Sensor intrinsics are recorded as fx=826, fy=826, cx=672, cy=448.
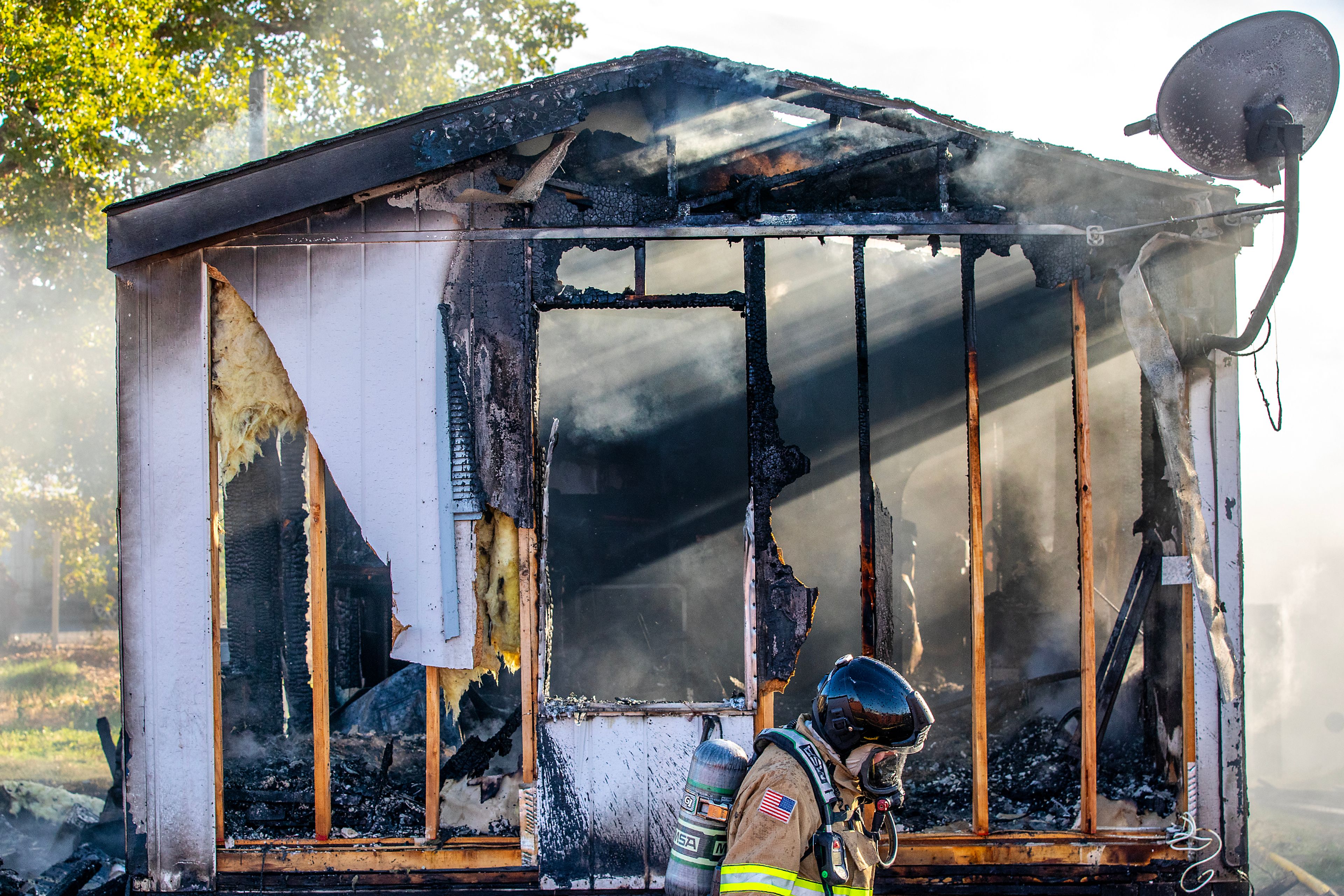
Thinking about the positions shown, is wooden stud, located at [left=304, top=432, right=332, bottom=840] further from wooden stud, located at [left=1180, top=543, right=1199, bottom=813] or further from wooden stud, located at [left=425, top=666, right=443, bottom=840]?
wooden stud, located at [left=1180, top=543, right=1199, bottom=813]

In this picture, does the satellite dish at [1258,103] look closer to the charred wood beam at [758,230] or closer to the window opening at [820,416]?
the charred wood beam at [758,230]

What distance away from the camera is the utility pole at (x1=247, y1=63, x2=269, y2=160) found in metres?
12.8

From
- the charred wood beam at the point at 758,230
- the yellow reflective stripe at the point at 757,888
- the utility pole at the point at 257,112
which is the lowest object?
the yellow reflective stripe at the point at 757,888

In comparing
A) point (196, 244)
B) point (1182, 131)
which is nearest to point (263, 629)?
point (196, 244)

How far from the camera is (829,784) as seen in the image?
2.72 meters

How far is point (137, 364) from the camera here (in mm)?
4828

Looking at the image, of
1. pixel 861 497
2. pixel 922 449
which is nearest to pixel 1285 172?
pixel 861 497

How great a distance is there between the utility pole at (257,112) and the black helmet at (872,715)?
12918mm

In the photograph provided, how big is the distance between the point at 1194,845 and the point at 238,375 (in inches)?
252

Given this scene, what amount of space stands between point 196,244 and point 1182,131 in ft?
18.5

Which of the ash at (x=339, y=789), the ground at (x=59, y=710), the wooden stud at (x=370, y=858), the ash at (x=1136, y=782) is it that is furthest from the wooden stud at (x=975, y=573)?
the ground at (x=59, y=710)

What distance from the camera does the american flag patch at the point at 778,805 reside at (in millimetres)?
2586

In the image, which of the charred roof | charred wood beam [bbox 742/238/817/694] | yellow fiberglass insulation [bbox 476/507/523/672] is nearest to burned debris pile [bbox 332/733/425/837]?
yellow fiberglass insulation [bbox 476/507/523/672]

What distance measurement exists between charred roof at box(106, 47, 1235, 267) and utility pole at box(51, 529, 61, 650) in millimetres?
11274
